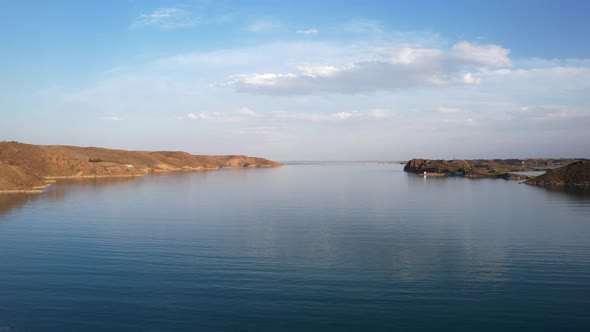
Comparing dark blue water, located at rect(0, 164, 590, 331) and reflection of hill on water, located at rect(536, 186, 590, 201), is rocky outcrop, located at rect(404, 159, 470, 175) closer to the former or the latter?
reflection of hill on water, located at rect(536, 186, 590, 201)

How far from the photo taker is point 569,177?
8119 cm

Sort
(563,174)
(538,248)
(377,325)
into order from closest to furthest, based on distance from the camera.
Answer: (377,325), (538,248), (563,174)

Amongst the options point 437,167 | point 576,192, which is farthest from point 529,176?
point 576,192

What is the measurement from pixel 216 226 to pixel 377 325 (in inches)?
828

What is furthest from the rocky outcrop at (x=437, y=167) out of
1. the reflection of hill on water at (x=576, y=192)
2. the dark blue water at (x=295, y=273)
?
the dark blue water at (x=295, y=273)

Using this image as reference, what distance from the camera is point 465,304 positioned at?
1483 centimetres

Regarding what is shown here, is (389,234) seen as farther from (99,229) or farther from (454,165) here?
(454,165)

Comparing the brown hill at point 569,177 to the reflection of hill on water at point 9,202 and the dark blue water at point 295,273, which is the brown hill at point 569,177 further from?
the reflection of hill on water at point 9,202

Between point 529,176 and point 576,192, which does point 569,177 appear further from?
point 529,176

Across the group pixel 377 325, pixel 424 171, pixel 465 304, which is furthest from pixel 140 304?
pixel 424 171

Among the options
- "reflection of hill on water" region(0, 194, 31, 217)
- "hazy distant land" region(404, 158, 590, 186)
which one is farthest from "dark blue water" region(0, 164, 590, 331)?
"hazy distant land" region(404, 158, 590, 186)

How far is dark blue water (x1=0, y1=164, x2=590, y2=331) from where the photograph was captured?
44.9ft

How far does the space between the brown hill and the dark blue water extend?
52.8m

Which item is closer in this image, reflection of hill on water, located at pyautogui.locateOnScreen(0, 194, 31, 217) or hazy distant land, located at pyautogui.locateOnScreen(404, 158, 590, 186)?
reflection of hill on water, located at pyautogui.locateOnScreen(0, 194, 31, 217)
